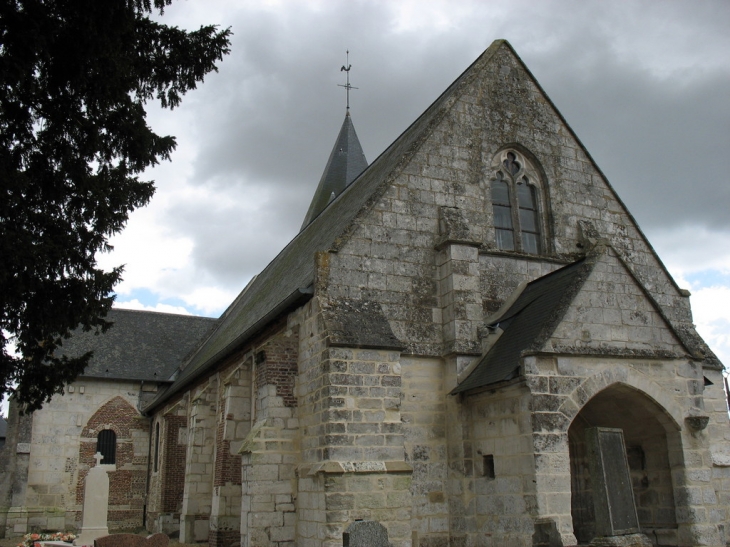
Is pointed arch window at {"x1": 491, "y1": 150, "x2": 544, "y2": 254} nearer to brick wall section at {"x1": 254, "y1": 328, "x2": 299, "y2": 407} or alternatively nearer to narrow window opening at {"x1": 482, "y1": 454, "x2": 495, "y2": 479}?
narrow window opening at {"x1": 482, "y1": 454, "x2": 495, "y2": 479}

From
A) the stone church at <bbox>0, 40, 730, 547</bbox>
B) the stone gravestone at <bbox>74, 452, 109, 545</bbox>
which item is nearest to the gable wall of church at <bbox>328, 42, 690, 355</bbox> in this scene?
the stone church at <bbox>0, 40, 730, 547</bbox>

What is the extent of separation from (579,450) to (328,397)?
4618mm

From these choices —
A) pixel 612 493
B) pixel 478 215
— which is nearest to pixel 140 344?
pixel 478 215

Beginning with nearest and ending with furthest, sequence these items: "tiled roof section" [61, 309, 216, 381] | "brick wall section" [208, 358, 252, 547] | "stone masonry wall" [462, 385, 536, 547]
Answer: "stone masonry wall" [462, 385, 536, 547], "brick wall section" [208, 358, 252, 547], "tiled roof section" [61, 309, 216, 381]

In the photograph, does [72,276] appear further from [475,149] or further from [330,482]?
[475,149]

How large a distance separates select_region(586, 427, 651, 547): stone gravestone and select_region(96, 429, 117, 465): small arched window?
19.3 metres

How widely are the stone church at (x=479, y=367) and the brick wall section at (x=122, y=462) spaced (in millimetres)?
10039

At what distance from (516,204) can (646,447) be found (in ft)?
16.0

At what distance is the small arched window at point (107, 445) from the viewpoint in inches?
901

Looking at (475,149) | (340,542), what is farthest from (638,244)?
(340,542)

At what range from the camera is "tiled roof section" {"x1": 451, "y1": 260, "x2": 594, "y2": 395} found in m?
9.30

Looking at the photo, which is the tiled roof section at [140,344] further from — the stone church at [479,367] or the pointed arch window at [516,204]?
the pointed arch window at [516,204]

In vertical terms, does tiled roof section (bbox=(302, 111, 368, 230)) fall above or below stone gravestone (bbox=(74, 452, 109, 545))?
above

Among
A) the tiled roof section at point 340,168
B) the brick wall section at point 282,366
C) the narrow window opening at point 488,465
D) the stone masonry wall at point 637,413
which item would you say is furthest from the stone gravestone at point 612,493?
the tiled roof section at point 340,168
